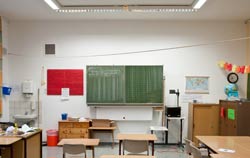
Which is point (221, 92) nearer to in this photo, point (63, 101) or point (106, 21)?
point (106, 21)

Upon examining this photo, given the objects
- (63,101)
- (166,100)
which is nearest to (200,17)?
(166,100)

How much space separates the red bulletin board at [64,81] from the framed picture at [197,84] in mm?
3053

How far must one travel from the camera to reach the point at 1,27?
22.9 ft

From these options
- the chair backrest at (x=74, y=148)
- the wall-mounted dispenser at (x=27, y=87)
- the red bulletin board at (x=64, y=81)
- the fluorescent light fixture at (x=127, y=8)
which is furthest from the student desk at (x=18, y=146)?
the fluorescent light fixture at (x=127, y=8)

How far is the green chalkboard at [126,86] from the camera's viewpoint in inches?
283

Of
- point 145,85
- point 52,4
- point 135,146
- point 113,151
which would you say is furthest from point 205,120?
point 52,4

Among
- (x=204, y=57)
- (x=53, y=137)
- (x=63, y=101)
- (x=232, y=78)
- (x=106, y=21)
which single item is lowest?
(x=53, y=137)

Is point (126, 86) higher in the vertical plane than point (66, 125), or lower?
higher

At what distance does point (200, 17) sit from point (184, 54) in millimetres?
1100

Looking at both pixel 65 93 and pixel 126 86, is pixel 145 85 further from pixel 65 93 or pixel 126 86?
pixel 65 93

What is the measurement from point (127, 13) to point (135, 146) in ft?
11.6

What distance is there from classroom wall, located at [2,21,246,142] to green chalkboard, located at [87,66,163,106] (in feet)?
1.08

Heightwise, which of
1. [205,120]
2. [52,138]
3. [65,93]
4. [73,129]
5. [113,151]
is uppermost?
[65,93]

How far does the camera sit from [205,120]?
23.0 feet
